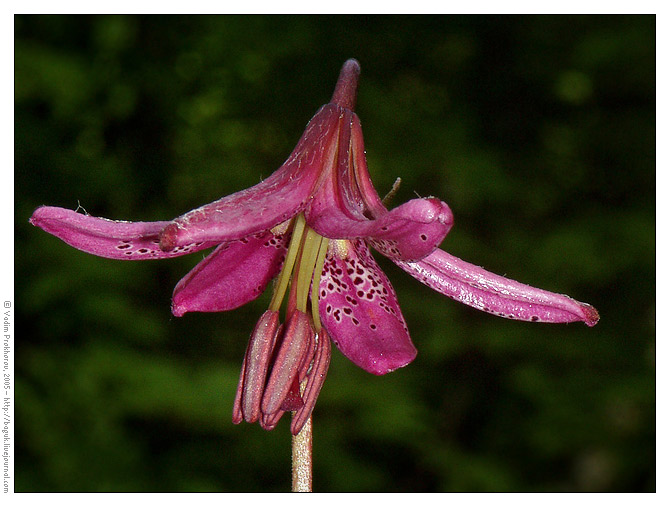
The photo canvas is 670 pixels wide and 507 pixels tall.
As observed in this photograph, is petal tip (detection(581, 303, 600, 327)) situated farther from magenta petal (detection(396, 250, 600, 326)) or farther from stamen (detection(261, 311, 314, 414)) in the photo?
stamen (detection(261, 311, 314, 414))

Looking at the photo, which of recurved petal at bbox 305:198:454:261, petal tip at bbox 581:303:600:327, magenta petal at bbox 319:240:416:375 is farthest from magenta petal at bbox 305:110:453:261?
petal tip at bbox 581:303:600:327

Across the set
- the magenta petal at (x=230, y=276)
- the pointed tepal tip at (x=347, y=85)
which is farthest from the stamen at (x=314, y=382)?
the pointed tepal tip at (x=347, y=85)

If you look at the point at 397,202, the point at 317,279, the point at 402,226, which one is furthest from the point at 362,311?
the point at 397,202

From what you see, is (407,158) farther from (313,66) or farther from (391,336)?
(391,336)

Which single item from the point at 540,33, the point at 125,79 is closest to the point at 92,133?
the point at 125,79

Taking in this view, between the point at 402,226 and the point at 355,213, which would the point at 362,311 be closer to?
the point at 355,213

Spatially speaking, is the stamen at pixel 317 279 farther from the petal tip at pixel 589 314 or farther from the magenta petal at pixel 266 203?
the petal tip at pixel 589 314
